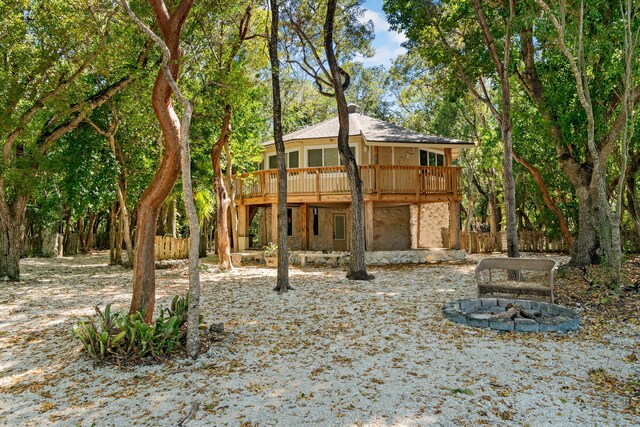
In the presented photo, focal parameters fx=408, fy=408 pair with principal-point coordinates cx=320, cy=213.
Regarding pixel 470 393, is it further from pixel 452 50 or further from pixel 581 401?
pixel 452 50

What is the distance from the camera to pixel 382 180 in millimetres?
17500

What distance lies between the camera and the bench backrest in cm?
813

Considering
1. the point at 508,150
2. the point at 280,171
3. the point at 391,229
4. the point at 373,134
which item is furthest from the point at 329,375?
the point at 391,229

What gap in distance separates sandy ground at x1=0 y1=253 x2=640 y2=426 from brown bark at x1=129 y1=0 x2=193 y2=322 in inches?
51.2

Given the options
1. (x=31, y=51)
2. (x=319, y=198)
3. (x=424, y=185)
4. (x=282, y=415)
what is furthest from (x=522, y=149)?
(x=31, y=51)

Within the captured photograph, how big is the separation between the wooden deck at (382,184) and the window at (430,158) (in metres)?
2.96

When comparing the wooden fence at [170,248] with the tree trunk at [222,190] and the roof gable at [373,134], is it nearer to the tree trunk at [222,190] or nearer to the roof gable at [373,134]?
the tree trunk at [222,190]

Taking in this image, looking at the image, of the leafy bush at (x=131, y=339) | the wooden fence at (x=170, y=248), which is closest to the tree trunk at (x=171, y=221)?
the wooden fence at (x=170, y=248)

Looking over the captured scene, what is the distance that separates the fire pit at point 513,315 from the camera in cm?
670

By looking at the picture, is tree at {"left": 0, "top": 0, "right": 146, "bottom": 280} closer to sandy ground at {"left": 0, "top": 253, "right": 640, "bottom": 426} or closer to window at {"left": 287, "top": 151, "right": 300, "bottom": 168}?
sandy ground at {"left": 0, "top": 253, "right": 640, "bottom": 426}

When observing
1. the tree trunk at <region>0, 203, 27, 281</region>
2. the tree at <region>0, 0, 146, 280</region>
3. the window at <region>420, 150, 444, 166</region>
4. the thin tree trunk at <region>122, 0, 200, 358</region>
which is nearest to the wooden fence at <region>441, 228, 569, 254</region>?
the window at <region>420, 150, 444, 166</region>

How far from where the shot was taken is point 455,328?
7.06 metres

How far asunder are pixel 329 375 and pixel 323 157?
15900 mm

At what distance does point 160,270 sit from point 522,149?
53.7ft
